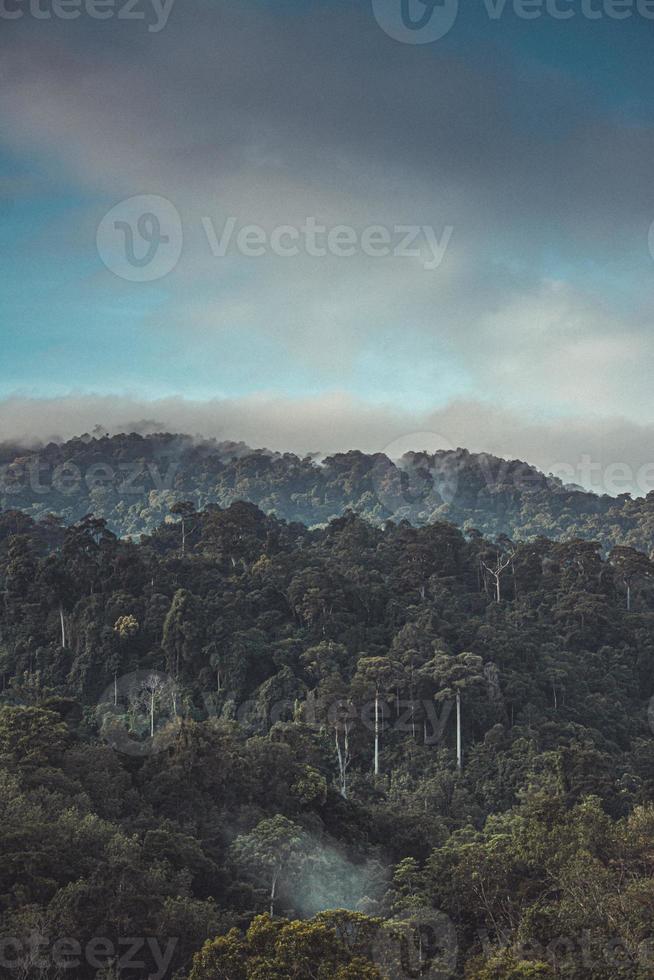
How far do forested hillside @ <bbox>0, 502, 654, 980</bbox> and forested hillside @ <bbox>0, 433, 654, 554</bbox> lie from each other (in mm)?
44210

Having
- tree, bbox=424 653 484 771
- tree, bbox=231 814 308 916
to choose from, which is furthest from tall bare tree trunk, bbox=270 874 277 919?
tree, bbox=424 653 484 771

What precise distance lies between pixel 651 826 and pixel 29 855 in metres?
16.7

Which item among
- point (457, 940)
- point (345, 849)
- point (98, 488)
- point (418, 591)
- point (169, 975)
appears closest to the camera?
point (169, 975)

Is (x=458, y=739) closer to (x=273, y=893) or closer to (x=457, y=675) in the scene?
(x=457, y=675)

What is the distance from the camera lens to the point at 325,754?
38344 millimetres

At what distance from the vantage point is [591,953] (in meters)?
17.9

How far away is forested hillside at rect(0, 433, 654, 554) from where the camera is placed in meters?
112

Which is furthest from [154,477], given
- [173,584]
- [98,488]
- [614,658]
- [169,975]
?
→ [169,975]

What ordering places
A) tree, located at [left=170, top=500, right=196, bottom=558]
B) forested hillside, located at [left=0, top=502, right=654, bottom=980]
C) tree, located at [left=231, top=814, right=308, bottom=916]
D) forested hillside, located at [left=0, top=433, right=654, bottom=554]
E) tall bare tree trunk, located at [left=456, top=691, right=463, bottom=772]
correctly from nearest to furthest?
forested hillside, located at [left=0, top=502, right=654, bottom=980]
tree, located at [left=231, top=814, right=308, bottom=916]
tall bare tree trunk, located at [left=456, top=691, right=463, bottom=772]
tree, located at [left=170, top=500, right=196, bottom=558]
forested hillside, located at [left=0, top=433, right=654, bottom=554]

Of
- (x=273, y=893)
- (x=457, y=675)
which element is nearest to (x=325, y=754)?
(x=457, y=675)

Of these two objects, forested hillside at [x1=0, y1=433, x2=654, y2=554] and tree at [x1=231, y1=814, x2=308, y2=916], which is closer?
tree at [x1=231, y1=814, x2=308, y2=916]

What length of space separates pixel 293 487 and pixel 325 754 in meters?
81.6

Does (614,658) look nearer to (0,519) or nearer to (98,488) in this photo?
(0,519)

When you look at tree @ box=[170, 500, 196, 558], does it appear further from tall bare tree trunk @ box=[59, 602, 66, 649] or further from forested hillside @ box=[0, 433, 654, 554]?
forested hillside @ box=[0, 433, 654, 554]
